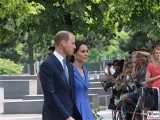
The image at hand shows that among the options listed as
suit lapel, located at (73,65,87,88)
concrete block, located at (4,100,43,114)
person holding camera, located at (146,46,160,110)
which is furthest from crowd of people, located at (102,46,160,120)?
concrete block, located at (4,100,43,114)

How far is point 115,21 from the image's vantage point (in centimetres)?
1520

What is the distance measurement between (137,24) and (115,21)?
101 cm

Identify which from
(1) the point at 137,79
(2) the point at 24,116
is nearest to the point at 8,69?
(2) the point at 24,116

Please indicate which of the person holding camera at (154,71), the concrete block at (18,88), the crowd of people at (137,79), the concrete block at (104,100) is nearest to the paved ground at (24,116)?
the concrete block at (104,100)

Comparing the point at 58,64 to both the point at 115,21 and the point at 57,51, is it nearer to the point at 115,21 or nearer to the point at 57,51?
the point at 57,51

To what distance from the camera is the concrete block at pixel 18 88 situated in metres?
25.4

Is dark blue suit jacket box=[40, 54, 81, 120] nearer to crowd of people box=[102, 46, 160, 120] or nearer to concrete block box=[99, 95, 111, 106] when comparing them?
crowd of people box=[102, 46, 160, 120]

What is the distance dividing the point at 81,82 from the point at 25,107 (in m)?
13.5

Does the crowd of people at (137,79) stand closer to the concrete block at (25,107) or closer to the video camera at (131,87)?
the video camera at (131,87)

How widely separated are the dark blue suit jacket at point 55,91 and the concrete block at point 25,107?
13.6 meters

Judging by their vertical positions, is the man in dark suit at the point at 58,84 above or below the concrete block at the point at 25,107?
above

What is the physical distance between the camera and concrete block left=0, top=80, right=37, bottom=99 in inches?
1001

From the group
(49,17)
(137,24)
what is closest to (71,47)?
(49,17)

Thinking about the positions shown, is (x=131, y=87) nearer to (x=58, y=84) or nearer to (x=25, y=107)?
(x=58, y=84)
